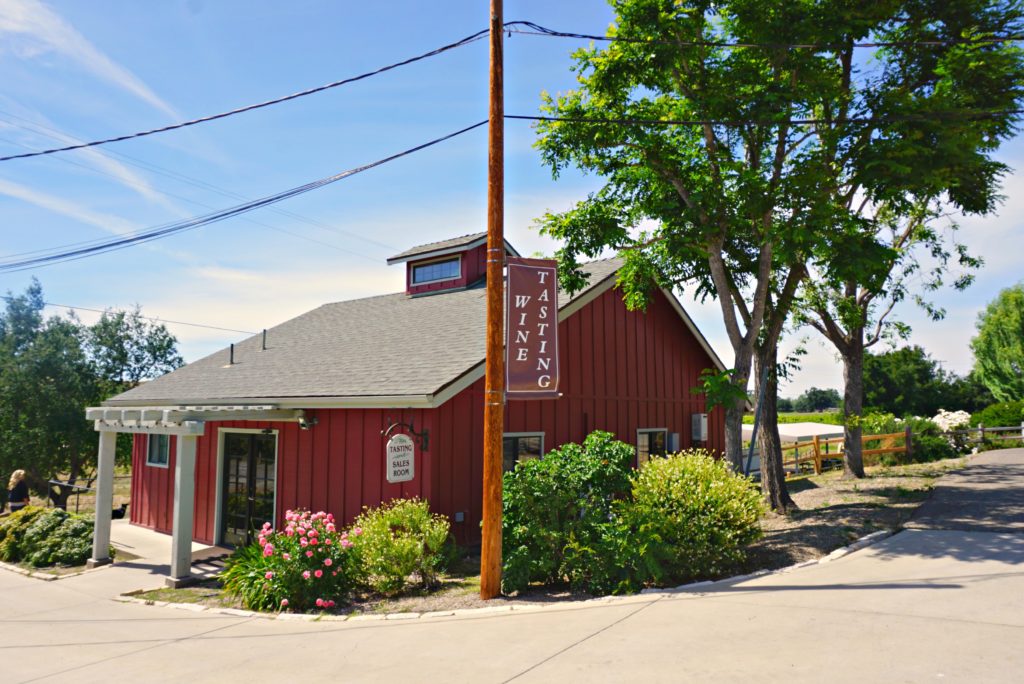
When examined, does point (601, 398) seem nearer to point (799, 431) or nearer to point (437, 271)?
point (437, 271)

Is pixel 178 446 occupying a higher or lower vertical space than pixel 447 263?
lower

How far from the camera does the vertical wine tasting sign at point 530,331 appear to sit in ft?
31.3

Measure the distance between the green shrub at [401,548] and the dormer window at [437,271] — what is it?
951 cm

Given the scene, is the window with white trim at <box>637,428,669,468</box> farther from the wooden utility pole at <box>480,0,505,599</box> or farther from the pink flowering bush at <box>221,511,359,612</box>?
the pink flowering bush at <box>221,511,359,612</box>

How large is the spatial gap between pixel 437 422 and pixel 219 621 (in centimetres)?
468

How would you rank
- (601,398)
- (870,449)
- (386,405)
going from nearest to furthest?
(386,405) → (601,398) → (870,449)

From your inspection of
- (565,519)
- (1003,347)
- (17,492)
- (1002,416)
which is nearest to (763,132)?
(565,519)

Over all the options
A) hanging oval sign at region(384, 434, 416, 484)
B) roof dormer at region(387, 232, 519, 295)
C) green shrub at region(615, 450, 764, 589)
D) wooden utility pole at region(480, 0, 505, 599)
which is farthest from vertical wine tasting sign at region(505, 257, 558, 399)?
roof dormer at region(387, 232, 519, 295)

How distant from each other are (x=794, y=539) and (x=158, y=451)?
16.2 metres

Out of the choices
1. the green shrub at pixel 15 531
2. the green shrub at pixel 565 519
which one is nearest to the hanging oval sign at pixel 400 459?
the green shrub at pixel 565 519

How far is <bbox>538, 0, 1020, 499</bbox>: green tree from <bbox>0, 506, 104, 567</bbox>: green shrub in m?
12.0

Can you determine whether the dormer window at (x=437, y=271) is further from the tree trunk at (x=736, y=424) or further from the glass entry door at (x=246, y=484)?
the tree trunk at (x=736, y=424)

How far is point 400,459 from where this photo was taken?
36.4ft

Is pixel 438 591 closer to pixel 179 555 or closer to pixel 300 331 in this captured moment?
pixel 179 555
